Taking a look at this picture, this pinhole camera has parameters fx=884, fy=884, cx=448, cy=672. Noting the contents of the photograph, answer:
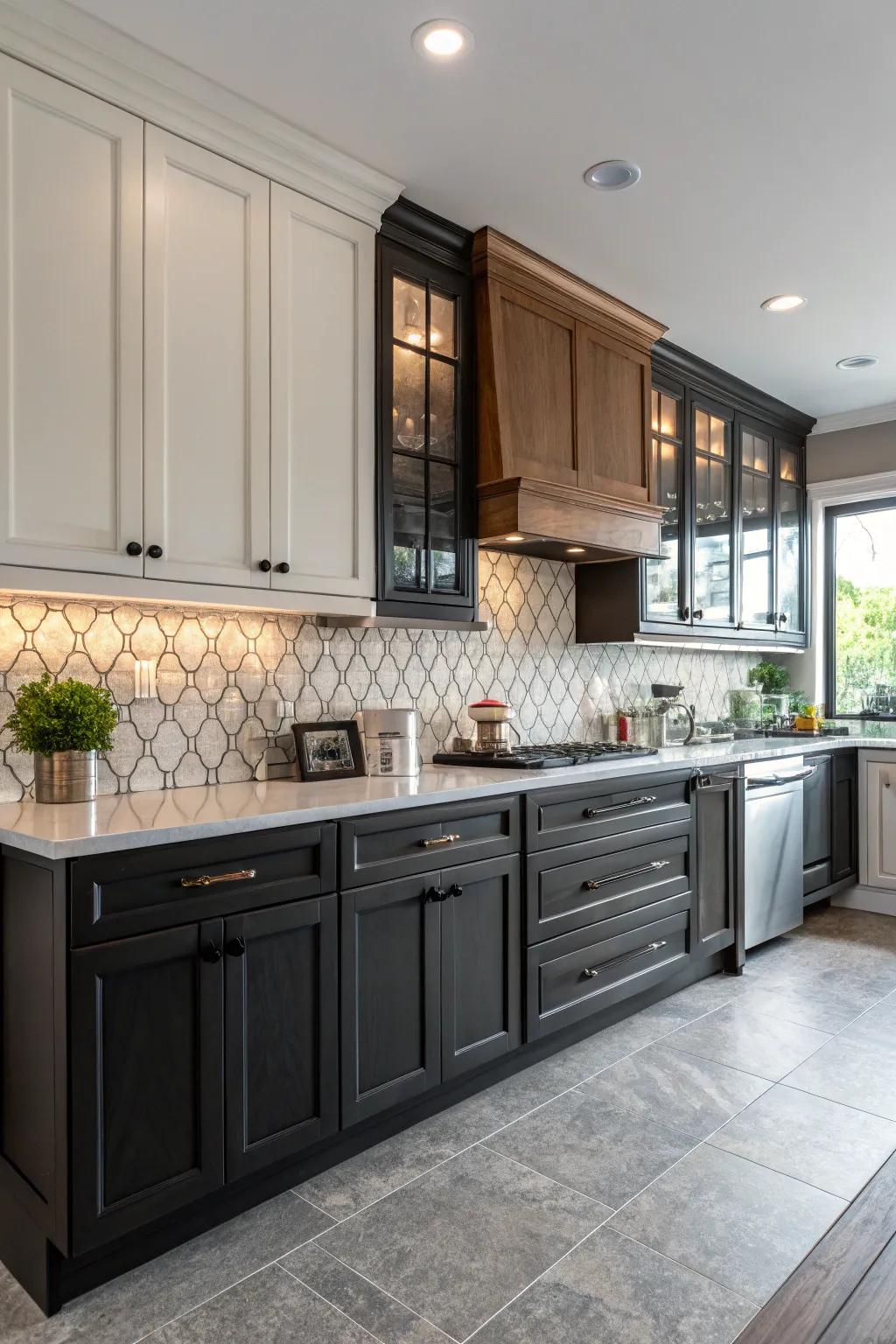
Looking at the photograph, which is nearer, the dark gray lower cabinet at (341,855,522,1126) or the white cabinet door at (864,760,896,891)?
the dark gray lower cabinet at (341,855,522,1126)

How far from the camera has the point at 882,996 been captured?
11.2 feet

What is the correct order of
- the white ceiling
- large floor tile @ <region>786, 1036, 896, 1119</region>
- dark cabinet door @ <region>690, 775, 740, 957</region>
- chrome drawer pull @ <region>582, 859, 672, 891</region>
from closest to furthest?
the white ceiling → large floor tile @ <region>786, 1036, 896, 1119</region> → chrome drawer pull @ <region>582, 859, 672, 891</region> → dark cabinet door @ <region>690, 775, 740, 957</region>

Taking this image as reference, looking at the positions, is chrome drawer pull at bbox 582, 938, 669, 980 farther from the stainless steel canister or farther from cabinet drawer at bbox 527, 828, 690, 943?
the stainless steel canister

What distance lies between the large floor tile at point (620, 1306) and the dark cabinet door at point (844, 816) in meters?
3.15

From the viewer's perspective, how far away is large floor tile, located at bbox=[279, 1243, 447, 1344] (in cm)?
166

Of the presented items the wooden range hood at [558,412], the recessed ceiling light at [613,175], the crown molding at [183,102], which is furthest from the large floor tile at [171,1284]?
the recessed ceiling light at [613,175]

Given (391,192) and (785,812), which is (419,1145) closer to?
(785,812)

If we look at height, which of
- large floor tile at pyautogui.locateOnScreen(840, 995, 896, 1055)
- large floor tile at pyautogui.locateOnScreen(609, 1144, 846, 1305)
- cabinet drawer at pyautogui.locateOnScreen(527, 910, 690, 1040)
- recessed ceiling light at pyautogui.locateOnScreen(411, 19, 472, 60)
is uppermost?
recessed ceiling light at pyautogui.locateOnScreen(411, 19, 472, 60)

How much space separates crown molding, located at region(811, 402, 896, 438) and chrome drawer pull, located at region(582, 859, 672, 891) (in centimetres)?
321

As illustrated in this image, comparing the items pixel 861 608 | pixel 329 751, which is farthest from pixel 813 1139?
pixel 861 608

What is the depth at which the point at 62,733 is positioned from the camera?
2133mm

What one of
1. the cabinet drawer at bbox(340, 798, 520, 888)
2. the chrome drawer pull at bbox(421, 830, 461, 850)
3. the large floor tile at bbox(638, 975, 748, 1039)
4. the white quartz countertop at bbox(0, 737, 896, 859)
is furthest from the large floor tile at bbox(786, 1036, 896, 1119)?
the chrome drawer pull at bbox(421, 830, 461, 850)

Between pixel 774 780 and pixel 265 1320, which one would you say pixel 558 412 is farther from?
pixel 265 1320

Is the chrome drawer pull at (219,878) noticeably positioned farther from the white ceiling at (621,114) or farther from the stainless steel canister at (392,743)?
the white ceiling at (621,114)
